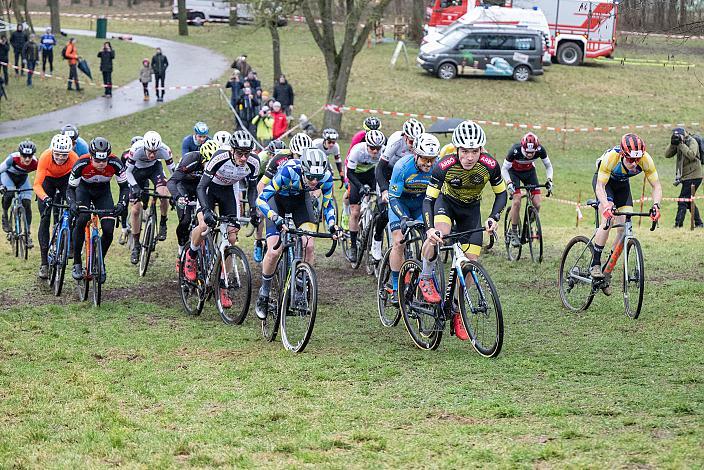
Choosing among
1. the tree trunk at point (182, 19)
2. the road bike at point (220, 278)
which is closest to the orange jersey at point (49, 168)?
the road bike at point (220, 278)

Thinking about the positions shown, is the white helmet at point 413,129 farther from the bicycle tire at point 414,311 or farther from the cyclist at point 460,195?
the bicycle tire at point 414,311

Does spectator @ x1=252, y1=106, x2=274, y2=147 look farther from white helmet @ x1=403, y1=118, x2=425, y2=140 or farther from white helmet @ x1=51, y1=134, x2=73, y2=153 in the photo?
white helmet @ x1=403, y1=118, x2=425, y2=140

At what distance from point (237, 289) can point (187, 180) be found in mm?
2784

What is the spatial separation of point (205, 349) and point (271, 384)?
1.86 metres

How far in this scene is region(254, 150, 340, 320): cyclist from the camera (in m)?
11.3

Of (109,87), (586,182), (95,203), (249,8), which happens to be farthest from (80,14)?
(95,203)

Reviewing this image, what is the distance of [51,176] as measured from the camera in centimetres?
1506

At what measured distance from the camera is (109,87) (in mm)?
39656

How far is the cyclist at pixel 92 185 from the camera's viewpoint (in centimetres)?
1348

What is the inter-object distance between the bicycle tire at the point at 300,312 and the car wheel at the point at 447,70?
34.1 m

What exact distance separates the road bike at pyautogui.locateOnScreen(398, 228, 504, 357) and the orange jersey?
594cm

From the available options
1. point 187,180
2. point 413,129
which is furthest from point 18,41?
point 413,129

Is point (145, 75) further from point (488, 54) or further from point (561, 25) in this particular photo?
point (561, 25)

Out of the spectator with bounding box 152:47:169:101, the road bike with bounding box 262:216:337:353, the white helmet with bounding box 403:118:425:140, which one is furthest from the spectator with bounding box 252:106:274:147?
the road bike with bounding box 262:216:337:353
